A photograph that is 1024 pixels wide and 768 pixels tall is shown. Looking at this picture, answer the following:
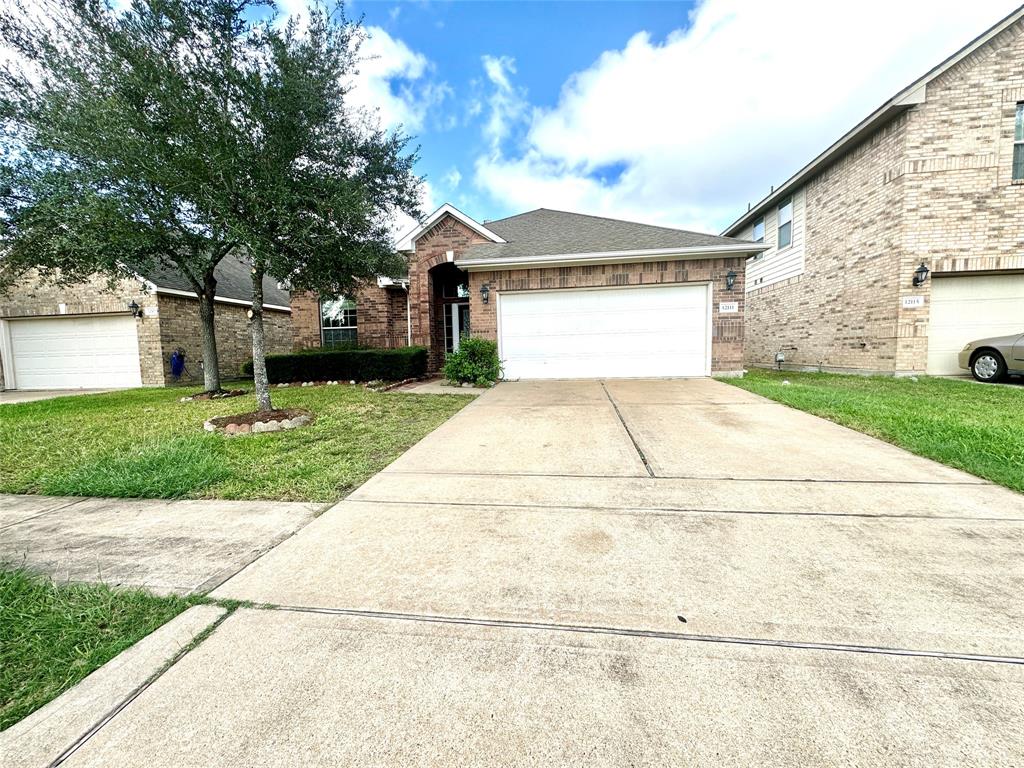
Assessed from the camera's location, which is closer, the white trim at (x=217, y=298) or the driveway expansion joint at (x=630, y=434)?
the driveway expansion joint at (x=630, y=434)

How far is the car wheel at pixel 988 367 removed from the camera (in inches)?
318

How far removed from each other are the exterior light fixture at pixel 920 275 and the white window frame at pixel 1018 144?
2.46m

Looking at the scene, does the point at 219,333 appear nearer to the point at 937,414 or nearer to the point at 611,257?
the point at 611,257

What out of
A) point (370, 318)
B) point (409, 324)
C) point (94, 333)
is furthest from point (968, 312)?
point (94, 333)

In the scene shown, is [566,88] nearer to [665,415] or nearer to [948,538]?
[665,415]

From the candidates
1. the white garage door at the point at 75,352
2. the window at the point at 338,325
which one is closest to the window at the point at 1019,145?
the window at the point at 338,325

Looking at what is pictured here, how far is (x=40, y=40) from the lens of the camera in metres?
6.31

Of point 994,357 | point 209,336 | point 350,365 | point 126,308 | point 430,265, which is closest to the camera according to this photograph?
point 994,357

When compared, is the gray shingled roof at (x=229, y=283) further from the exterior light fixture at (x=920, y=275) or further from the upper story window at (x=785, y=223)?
the upper story window at (x=785, y=223)

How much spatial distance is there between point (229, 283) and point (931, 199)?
1999cm

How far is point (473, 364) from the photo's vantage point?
9.30m

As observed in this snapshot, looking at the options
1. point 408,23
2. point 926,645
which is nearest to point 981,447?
point 926,645

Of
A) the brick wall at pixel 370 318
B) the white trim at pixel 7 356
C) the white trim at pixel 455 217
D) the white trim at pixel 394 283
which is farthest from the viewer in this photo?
the brick wall at pixel 370 318

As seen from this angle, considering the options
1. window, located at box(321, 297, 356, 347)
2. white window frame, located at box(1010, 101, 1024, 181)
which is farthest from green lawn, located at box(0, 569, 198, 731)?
white window frame, located at box(1010, 101, 1024, 181)
